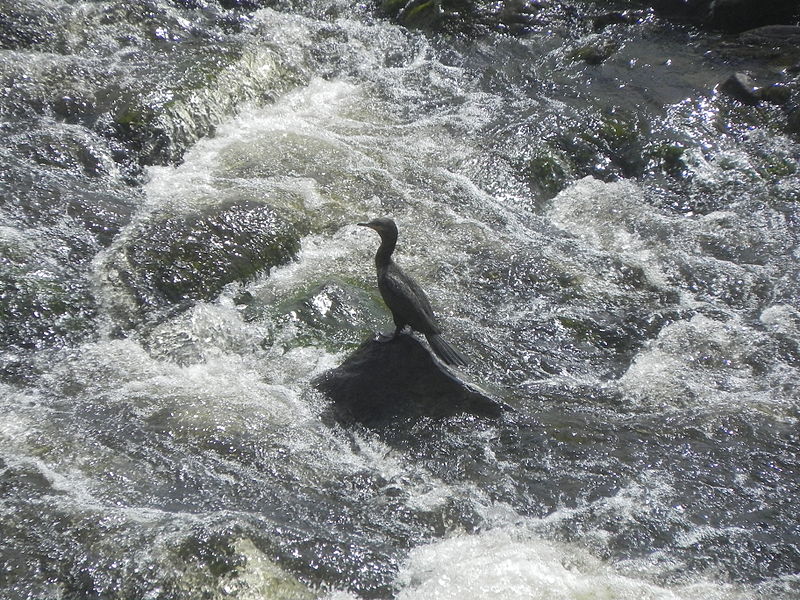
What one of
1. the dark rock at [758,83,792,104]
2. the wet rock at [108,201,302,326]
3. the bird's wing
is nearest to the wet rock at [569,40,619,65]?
the dark rock at [758,83,792,104]

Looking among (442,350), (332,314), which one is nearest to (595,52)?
(332,314)

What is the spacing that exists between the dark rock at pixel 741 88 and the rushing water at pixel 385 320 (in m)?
0.17

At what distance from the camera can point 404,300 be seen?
4.44 meters

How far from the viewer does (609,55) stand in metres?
9.97

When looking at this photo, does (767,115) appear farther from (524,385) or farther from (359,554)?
(359,554)

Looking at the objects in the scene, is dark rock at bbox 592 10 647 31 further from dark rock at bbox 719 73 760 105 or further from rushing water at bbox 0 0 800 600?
dark rock at bbox 719 73 760 105

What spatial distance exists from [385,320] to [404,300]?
0.98 metres

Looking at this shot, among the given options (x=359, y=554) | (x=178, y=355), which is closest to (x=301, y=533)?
(x=359, y=554)

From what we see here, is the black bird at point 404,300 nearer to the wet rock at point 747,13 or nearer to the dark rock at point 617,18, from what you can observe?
the dark rock at point 617,18

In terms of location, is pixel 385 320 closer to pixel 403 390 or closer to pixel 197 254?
pixel 403 390

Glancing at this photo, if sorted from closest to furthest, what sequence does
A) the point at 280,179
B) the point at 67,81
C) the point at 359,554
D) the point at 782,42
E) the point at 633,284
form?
the point at 359,554
the point at 633,284
the point at 280,179
the point at 67,81
the point at 782,42

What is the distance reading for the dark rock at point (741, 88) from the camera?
28.5ft

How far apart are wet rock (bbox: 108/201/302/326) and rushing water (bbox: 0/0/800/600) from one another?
4cm

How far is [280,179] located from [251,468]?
346 centimetres
